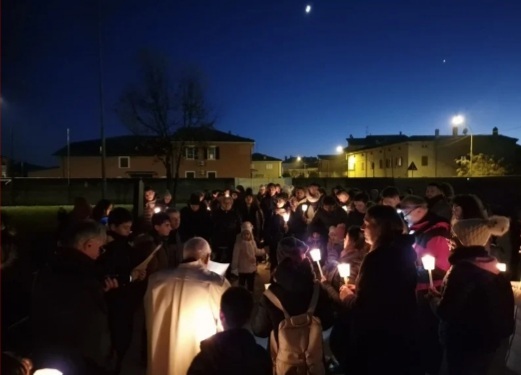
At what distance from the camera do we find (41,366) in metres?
3.48

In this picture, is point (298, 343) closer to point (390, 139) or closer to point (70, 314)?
point (70, 314)

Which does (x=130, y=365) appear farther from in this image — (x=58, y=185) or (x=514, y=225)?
(x=58, y=185)

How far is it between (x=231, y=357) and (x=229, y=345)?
0.24 feet

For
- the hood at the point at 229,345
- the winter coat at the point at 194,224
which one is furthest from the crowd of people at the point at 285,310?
Result: the winter coat at the point at 194,224

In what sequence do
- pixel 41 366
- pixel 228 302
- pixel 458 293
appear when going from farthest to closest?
pixel 458 293
pixel 41 366
pixel 228 302

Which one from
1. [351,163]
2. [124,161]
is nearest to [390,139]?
[351,163]

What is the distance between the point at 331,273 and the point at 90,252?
2.58m

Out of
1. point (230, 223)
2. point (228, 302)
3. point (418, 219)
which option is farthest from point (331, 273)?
point (230, 223)

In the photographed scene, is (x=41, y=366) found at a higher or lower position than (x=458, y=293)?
lower

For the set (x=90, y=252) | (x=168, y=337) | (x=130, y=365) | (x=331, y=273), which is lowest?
(x=130, y=365)

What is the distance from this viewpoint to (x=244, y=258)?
356 inches

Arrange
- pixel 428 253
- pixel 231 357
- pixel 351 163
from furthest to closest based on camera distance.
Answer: pixel 351 163
pixel 428 253
pixel 231 357

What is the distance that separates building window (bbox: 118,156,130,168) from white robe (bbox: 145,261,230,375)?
2257 inches

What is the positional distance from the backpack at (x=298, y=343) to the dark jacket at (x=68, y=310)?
4.28ft
